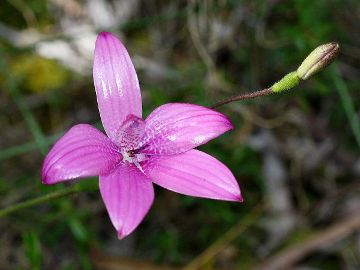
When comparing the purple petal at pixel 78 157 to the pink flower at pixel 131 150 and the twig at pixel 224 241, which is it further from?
the twig at pixel 224 241

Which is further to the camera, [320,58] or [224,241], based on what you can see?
[224,241]

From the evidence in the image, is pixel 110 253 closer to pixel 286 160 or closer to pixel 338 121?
pixel 286 160

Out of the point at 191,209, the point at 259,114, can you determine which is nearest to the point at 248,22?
the point at 259,114

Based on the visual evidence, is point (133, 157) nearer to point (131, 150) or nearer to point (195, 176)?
point (131, 150)

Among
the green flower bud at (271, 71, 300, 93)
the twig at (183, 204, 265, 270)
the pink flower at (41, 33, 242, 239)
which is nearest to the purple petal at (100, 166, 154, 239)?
the pink flower at (41, 33, 242, 239)

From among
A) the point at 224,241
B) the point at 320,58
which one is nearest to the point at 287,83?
the point at 320,58

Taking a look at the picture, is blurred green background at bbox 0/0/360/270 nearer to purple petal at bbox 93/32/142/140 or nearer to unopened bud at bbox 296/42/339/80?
purple petal at bbox 93/32/142/140

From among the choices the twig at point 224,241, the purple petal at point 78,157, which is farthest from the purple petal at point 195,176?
the twig at point 224,241
